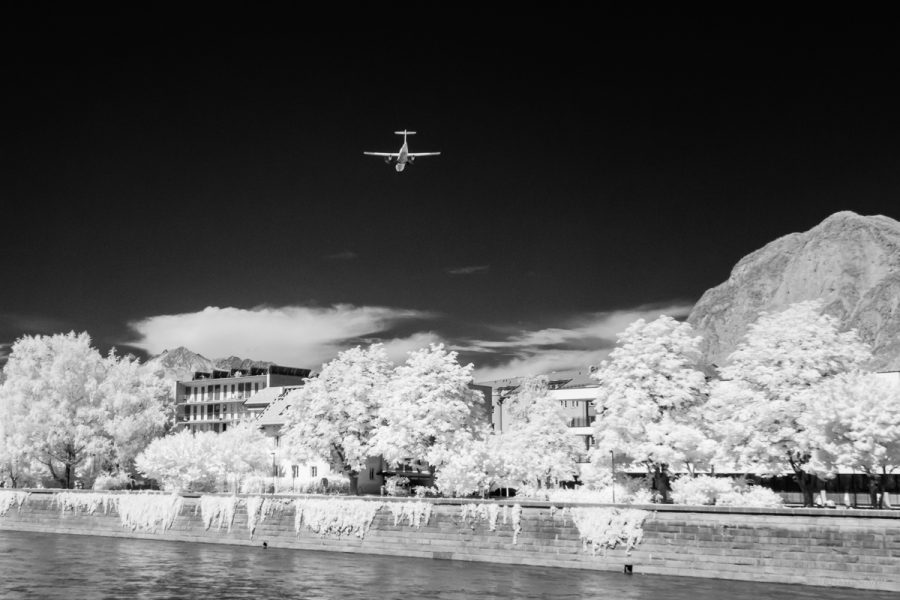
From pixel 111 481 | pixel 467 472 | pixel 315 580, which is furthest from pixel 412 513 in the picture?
pixel 111 481

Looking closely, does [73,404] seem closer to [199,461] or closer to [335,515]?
[199,461]

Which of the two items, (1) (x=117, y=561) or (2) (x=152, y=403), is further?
(2) (x=152, y=403)

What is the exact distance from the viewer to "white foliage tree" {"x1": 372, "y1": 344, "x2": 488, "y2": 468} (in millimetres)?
78688

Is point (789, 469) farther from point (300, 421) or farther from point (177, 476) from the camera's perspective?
point (177, 476)

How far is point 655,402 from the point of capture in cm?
6397

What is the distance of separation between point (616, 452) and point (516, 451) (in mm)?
33658

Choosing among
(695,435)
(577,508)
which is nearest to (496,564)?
(577,508)

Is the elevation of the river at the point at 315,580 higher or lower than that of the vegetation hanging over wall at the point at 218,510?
lower

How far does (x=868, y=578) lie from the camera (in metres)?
45.8

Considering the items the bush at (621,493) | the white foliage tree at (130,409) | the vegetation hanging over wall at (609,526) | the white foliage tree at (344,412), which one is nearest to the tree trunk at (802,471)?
the bush at (621,493)

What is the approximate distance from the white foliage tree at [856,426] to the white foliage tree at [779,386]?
6.47ft

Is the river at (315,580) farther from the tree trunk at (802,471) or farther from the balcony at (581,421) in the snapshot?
the balcony at (581,421)

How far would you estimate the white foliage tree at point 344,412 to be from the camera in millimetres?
87188

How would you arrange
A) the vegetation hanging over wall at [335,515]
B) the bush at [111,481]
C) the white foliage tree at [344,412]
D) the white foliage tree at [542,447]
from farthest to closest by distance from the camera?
the white foliage tree at [542,447] → the bush at [111,481] → the white foliage tree at [344,412] → the vegetation hanging over wall at [335,515]
